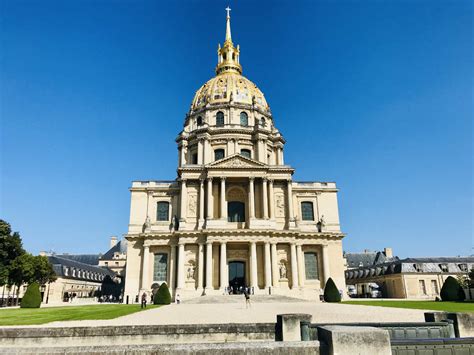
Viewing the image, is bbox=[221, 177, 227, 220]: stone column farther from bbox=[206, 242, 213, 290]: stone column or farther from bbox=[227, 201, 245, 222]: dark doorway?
bbox=[206, 242, 213, 290]: stone column

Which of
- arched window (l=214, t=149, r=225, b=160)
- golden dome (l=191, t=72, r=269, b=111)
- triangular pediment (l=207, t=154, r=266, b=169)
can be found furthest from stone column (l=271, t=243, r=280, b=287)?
golden dome (l=191, t=72, r=269, b=111)

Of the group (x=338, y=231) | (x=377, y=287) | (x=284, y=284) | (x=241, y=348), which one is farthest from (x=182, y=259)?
(x=241, y=348)

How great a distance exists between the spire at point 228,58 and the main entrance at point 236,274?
3405 centimetres

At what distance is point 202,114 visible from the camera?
5159cm

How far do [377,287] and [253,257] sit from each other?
80.5ft

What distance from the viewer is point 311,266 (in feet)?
131

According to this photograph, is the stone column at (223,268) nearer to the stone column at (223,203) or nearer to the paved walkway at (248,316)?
the stone column at (223,203)

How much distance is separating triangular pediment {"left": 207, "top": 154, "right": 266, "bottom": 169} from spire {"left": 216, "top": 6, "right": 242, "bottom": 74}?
24.5 meters

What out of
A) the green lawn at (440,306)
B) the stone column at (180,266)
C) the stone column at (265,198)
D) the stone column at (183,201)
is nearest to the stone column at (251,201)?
the stone column at (265,198)

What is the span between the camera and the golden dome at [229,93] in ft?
170

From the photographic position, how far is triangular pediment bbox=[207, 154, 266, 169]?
39.9 metres

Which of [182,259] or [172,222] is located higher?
[172,222]

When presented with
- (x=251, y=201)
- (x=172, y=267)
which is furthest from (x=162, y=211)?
(x=251, y=201)

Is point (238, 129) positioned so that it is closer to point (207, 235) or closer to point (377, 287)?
point (207, 235)
